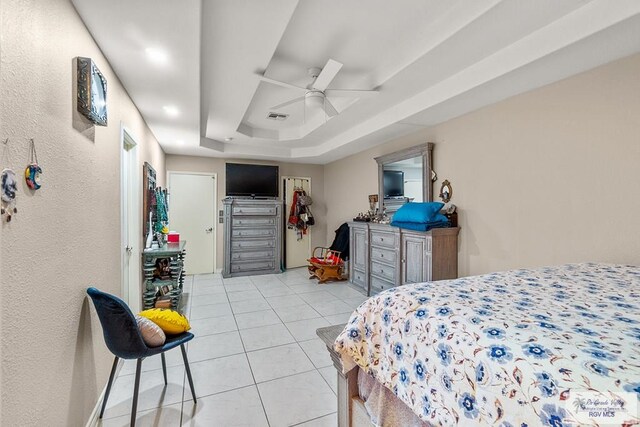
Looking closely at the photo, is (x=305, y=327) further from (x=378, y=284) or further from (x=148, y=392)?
(x=148, y=392)

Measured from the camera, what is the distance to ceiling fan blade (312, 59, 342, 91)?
2332mm

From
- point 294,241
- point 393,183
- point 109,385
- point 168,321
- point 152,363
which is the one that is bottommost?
point 152,363

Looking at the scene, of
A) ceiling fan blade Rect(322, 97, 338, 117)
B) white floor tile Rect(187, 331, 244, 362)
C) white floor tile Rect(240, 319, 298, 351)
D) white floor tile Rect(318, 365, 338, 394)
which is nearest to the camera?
white floor tile Rect(318, 365, 338, 394)

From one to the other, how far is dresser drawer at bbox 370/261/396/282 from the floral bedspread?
232 centimetres

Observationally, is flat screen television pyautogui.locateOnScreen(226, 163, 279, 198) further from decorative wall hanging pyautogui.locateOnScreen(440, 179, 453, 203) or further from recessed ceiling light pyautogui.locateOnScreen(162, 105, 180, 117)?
decorative wall hanging pyautogui.locateOnScreen(440, 179, 453, 203)

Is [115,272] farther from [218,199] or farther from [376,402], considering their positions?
[218,199]

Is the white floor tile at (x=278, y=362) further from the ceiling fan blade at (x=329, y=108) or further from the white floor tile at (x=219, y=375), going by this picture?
the ceiling fan blade at (x=329, y=108)

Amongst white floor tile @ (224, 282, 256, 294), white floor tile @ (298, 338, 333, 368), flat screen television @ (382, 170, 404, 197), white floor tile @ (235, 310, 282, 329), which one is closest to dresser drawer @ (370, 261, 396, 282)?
flat screen television @ (382, 170, 404, 197)

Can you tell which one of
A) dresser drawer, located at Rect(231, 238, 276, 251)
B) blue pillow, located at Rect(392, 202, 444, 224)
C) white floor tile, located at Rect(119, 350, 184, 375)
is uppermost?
blue pillow, located at Rect(392, 202, 444, 224)

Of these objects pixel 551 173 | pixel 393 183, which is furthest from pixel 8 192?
pixel 393 183

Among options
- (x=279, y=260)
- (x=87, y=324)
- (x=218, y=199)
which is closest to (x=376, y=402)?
(x=87, y=324)

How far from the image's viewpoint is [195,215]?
568cm

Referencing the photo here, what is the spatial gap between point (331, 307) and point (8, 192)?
3334mm

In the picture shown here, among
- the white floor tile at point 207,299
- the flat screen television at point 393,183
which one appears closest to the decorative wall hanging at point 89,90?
the white floor tile at point 207,299
